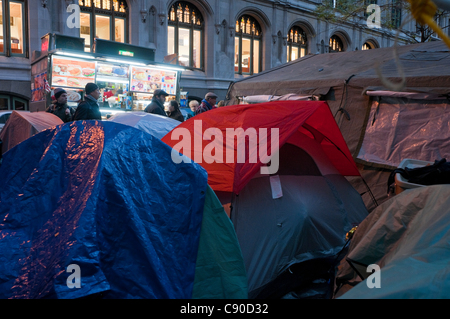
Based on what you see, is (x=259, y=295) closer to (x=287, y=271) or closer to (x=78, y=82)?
(x=287, y=271)

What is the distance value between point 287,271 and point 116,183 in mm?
2291

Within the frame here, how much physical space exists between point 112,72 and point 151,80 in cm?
128

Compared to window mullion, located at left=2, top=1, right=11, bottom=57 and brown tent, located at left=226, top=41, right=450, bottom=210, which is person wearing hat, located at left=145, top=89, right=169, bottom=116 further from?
window mullion, located at left=2, top=1, right=11, bottom=57

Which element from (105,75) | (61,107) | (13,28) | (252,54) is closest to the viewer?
(61,107)

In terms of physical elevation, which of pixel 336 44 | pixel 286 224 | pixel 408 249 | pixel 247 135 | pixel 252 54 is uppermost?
pixel 336 44

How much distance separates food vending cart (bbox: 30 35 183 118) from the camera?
31.8ft

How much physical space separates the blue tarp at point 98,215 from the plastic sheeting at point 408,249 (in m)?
1.23

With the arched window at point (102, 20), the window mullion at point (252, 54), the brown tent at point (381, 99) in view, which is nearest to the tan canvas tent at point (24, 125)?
the brown tent at point (381, 99)

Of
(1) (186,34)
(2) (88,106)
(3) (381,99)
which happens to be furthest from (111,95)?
(1) (186,34)

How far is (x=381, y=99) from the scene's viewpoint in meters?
6.58

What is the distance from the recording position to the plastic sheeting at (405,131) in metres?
5.86

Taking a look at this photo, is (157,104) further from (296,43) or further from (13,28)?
(296,43)
